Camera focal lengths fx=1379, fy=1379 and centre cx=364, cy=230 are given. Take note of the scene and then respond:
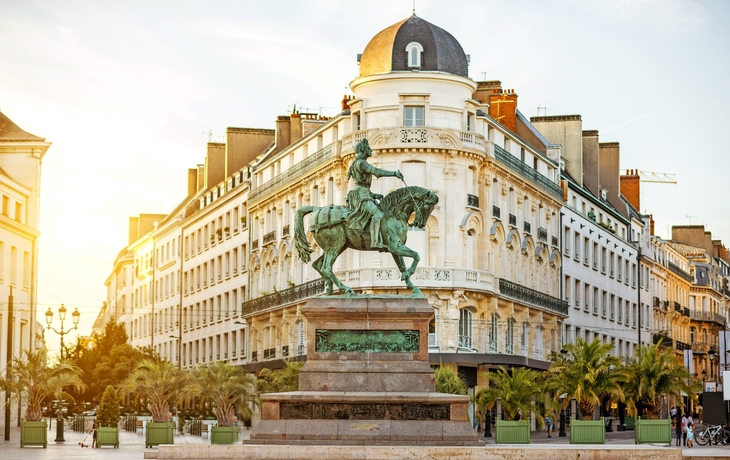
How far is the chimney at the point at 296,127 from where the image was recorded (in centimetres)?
7500

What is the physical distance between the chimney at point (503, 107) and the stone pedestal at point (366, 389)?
42602mm

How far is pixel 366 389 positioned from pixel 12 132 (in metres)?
37.7

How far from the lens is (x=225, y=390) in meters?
56.0

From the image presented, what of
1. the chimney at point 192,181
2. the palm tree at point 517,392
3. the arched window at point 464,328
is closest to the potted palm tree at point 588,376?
the palm tree at point 517,392

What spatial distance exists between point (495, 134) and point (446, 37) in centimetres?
566

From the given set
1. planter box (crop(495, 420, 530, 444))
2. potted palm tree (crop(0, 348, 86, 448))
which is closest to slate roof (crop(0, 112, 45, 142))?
potted palm tree (crop(0, 348, 86, 448))

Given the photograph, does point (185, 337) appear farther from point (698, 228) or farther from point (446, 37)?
point (698, 228)

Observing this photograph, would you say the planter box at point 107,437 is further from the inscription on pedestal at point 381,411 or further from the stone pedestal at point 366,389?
the inscription on pedestal at point 381,411

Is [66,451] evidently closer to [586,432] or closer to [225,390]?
[586,432]

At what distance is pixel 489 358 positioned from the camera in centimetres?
5972

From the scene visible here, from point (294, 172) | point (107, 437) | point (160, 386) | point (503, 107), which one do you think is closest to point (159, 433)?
point (107, 437)

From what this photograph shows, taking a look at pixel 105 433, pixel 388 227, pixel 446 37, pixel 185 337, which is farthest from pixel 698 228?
pixel 388 227

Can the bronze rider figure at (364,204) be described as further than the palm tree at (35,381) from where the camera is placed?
No

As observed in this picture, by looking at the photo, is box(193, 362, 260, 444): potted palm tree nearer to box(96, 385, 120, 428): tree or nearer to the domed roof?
box(96, 385, 120, 428): tree
